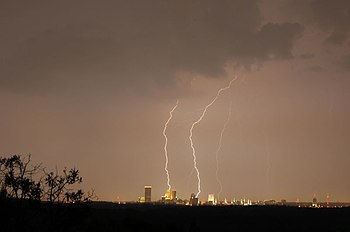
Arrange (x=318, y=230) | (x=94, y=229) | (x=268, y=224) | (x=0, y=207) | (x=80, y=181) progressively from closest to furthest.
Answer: (x=0, y=207)
(x=80, y=181)
(x=94, y=229)
(x=318, y=230)
(x=268, y=224)

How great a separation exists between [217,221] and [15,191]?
239 ft

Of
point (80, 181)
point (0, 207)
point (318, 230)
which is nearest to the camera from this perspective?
point (0, 207)

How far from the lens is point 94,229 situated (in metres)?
44.1

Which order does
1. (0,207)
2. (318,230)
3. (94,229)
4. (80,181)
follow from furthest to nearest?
(318,230)
(94,229)
(80,181)
(0,207)

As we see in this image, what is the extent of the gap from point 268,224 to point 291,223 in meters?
5.53

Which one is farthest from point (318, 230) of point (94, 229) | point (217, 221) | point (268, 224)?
point (94, 229)

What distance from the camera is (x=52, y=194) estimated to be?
2302cm

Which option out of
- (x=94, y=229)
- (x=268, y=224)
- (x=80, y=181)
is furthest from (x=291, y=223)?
(x=80, y=181)

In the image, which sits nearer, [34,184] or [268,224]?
[34,184]

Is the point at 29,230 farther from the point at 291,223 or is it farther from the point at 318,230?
the point at 291,223

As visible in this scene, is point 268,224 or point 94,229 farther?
point 268,224

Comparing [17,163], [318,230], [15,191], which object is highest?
[17,163]

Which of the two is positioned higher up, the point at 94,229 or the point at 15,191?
the point at 15,191

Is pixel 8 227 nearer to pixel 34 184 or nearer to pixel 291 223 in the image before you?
A: pixel 34 184
